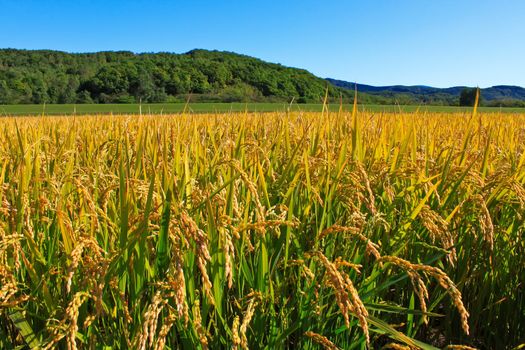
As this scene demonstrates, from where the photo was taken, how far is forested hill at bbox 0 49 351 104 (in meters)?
54.0

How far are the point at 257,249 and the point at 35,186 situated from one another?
0.77 meters

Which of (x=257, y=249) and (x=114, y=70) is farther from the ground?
(x=114, y=70)

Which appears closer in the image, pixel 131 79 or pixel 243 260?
pixel 243 260

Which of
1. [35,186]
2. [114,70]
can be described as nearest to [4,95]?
[114,70]

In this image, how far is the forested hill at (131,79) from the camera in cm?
5400

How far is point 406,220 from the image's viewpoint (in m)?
1.28

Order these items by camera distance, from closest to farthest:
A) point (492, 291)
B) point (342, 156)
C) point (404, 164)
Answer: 1. point (342, 156)
2. point (492, 291)
3. point (404, 164)

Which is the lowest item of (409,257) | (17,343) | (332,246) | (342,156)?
(17,343)

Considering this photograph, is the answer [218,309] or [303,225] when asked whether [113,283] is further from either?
[303,225]

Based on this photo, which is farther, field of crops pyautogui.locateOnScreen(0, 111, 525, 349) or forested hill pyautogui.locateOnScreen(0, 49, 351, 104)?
forested hill pyautogui.locateOnScreen(0, 49, 351, 104)

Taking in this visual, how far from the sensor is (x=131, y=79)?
5834cm

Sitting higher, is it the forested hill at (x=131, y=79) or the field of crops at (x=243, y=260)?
the forested hill at (x=131, y=79)

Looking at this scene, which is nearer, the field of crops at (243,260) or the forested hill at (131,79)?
the field of crops at (243,260)

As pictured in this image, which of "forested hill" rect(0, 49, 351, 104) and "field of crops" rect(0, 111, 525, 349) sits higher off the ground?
"forested hill" rect(0, 49, 351, 104)
